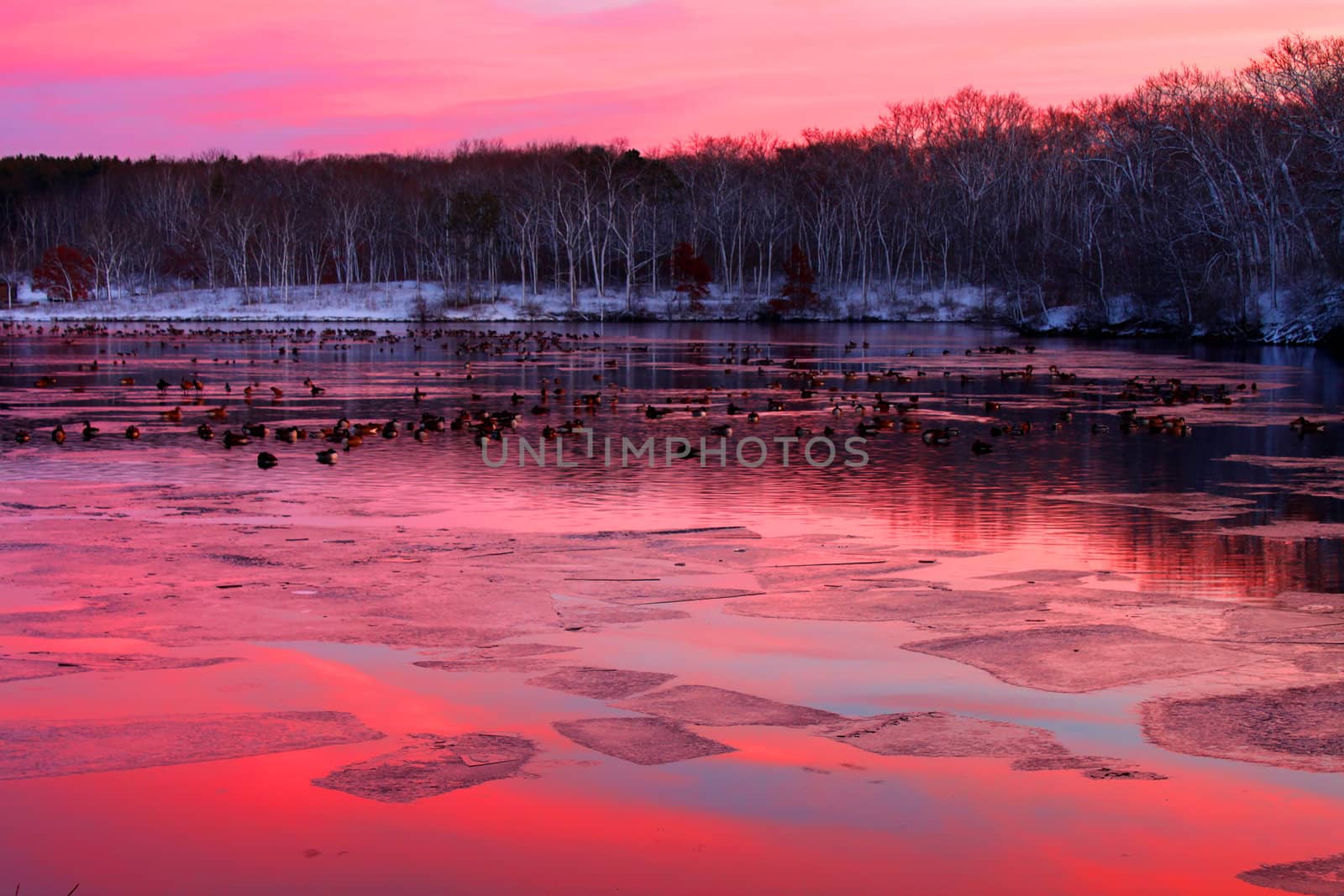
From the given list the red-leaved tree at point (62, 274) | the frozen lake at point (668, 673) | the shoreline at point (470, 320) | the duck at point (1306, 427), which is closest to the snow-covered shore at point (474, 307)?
the shoreline at point (470, 320)

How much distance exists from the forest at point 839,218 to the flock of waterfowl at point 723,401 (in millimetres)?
21222

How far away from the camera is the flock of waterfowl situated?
22469 millimetres

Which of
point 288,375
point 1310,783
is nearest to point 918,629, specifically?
point 1310,783

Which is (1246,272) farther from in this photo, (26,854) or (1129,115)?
(26,854)

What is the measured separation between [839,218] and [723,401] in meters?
99.1

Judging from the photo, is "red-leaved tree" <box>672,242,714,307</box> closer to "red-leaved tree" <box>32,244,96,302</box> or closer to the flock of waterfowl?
"red-leaved tree" <box>32,244,96,302</box>

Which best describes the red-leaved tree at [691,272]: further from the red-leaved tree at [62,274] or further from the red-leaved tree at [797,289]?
the red-leaved tree at [62,274]

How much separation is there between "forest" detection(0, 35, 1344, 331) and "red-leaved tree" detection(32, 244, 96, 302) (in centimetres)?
28

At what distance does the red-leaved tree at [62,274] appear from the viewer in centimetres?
12788

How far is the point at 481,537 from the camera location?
12914 mm

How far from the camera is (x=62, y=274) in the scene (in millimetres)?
129250

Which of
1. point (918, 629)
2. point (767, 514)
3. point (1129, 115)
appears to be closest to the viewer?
point (918, 629)

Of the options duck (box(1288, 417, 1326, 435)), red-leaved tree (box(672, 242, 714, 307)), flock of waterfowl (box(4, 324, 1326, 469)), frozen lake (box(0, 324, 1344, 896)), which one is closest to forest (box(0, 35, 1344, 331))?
red-leaved tree (box(672, 242, 714, 307))

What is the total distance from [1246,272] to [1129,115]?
1233 centimetres
